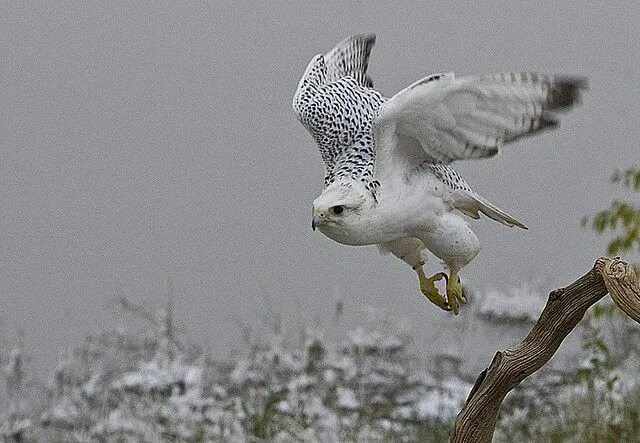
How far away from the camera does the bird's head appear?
0.62m

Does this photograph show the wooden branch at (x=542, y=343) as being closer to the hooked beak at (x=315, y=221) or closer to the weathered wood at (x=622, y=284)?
the weathered wood at (x=622, y=284)

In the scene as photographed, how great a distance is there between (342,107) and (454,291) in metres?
0.15

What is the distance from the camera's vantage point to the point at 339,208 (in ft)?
2.05

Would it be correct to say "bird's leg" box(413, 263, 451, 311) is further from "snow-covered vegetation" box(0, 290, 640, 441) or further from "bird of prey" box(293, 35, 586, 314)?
"snow-covered vegetation" box(0, 290, 640, 441)

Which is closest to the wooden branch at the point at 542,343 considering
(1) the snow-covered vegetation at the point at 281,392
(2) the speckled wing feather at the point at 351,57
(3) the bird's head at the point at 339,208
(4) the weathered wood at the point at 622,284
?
(4) the weathered wood at the point at 622,284

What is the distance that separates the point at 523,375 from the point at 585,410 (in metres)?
1.41

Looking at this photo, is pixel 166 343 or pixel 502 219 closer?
pixel 502 219

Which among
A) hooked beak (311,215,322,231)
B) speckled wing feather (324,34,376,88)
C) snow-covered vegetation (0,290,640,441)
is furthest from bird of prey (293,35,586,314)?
snow-covered vegetation (0,290,640,441)

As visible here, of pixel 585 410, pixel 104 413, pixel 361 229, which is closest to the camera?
pixel 361 229

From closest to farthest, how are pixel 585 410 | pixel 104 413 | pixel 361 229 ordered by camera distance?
pixel 361 229, pixel 585 410, pixel 104 413

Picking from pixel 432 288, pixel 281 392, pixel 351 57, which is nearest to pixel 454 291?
pixel 432 288

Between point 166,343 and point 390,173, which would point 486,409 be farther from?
point 166,343

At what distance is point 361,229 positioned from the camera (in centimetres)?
63

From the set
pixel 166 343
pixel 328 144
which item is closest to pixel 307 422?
pixel 166 343
